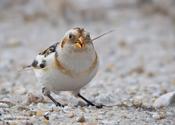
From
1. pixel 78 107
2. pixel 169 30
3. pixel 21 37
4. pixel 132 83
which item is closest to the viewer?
pixel 78 107

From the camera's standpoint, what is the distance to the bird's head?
4984 mm

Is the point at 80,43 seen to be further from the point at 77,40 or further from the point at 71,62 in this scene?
the point at 71,62

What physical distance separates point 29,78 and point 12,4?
17.6ft

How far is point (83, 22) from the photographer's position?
12266 millimetres

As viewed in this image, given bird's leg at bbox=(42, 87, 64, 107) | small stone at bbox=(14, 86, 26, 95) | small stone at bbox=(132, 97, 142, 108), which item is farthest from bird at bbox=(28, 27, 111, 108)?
small stone at bbox=(14, 86, 26, 95)

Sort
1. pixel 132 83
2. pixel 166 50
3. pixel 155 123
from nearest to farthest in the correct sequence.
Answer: pixel 155 123, pixel 132 83, pixel 166 50

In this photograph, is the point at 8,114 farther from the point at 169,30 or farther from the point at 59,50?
the point at 169,30

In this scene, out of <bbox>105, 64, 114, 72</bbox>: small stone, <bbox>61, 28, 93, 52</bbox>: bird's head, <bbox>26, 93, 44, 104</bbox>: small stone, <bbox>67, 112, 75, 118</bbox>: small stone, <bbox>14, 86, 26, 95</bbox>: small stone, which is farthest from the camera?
<bbox>105, 64, 114, 72</bbox>: small stone

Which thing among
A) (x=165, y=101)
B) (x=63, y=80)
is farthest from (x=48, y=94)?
(x=165, y=101)

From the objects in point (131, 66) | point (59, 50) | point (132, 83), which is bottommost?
point (59, 50)

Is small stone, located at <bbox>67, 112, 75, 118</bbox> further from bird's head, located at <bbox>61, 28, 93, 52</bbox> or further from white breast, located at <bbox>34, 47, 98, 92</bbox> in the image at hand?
bird's head, located at <bbox>61, 28, 93, 52</bbox>

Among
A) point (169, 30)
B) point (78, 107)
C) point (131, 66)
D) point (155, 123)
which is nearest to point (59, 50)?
point (78, 107)

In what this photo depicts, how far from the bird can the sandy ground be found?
194 millimetres

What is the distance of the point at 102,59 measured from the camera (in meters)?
9.85
